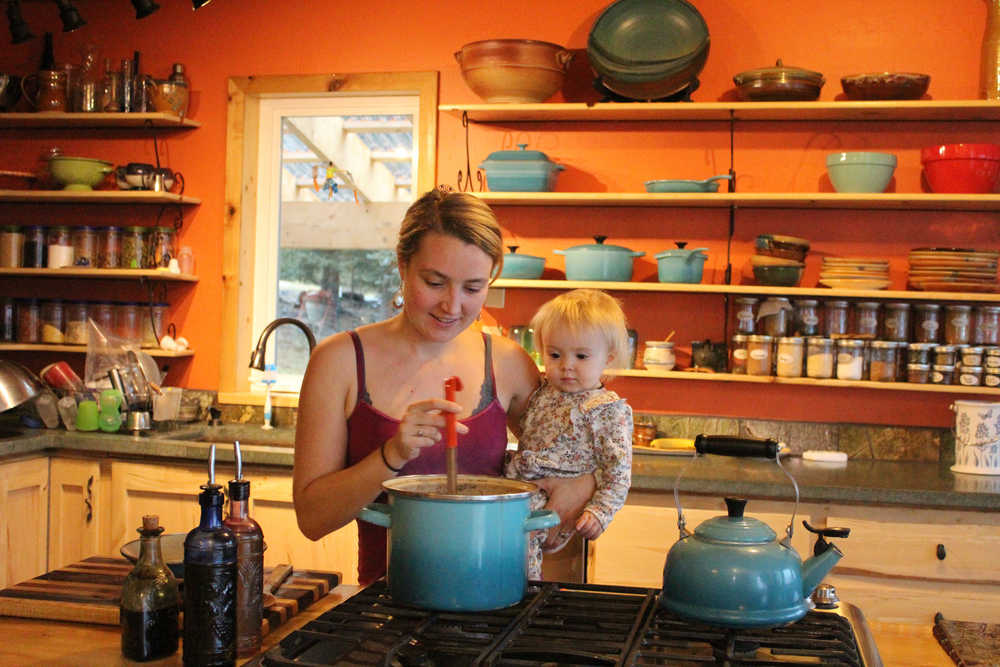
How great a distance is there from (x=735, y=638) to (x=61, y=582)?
1078 mm

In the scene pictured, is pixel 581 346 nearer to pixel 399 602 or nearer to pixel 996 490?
pixel 399 602

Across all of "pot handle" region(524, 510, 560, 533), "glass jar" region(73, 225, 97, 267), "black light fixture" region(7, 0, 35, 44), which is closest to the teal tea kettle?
"pot handle" region(524, 510, 560, 533)

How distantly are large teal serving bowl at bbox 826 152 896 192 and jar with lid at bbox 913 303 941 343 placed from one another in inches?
17.6

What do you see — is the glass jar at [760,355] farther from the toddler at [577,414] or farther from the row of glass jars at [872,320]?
the toddler at [577,414]

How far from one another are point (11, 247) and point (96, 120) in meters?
0.63

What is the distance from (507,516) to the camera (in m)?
1.32

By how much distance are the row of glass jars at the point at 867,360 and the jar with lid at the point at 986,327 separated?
56 mm

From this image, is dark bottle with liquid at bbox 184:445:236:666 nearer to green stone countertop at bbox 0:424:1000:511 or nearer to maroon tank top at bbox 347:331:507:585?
maroon tank top at bbox 347:331:507:585

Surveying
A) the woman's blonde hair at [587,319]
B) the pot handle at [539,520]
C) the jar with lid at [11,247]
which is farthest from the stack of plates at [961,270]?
the jar with lid at [11,247]

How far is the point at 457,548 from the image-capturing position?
1.30m

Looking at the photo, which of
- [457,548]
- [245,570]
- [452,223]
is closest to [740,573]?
[457,548]

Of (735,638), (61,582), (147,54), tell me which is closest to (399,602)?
(735,638)

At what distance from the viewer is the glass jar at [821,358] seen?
3.48m

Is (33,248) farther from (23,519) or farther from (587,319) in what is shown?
(587,319)
